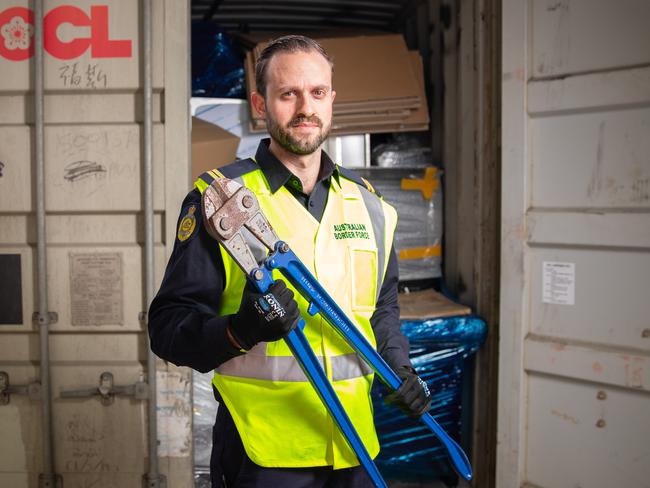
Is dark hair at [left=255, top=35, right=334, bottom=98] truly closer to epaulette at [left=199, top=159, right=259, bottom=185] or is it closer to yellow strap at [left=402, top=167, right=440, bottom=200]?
epaulette at [left=199, top=159, right=259, bottom=185]

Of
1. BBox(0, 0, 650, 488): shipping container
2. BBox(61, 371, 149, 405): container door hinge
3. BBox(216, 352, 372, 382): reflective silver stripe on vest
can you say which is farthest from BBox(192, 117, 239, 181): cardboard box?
BBox(216, 352, 372, 382): reflective silver stripe on vest

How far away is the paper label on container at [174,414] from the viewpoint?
3156 millimetres

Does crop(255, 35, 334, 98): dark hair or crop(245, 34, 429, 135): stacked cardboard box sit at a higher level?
crop(245, 34, 429, 135): stacked cardboard box

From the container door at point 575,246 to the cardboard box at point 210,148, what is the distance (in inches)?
62.9

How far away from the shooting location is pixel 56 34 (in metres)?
3.01

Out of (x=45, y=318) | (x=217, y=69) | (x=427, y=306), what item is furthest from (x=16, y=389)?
(x=217, y=69)

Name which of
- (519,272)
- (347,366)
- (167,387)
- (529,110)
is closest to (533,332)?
(519,272)

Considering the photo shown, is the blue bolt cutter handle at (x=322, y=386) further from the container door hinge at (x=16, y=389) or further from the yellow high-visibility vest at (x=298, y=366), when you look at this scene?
the container door hinge at (x=16, y=389)

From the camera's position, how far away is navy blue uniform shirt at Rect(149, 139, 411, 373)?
1.68m

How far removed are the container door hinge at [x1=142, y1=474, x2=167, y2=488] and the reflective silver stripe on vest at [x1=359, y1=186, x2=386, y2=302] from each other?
1.71 meters

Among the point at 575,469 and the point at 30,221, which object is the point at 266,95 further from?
the point at 575,469

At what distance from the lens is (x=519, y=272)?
315 centimetres

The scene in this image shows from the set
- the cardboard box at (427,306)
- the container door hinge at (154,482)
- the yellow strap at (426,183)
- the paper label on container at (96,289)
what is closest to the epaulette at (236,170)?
the paper label on container at (96,289)

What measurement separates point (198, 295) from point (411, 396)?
2.32 ft
